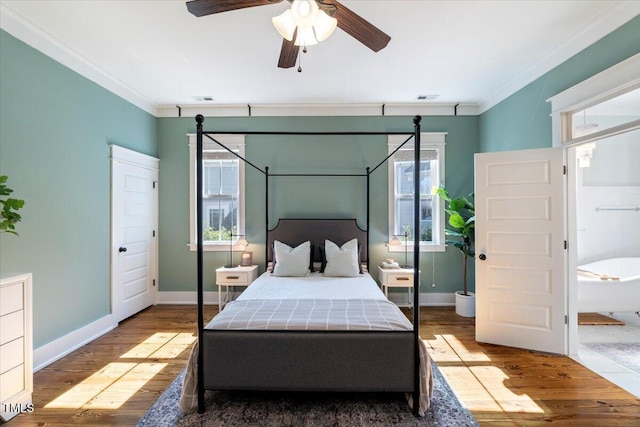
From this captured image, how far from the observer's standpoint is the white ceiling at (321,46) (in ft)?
7.66

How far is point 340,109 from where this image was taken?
4.41 m

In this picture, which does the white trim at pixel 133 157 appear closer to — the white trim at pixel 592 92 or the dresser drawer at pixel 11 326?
the dresser drawer at pixel 11 326

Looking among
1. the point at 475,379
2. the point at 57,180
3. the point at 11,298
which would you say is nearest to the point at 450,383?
the point at 475,379

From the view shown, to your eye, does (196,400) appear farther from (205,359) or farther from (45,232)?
(45,232)

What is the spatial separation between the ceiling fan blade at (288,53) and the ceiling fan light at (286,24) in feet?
0.32

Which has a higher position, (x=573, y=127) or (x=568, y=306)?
(x=573, y=127)

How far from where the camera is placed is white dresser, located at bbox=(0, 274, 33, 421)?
193cm

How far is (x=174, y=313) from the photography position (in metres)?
4.12

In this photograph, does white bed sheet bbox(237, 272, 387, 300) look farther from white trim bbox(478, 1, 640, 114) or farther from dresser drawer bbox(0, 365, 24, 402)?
white trim bbox(478, 1, 640, 114)

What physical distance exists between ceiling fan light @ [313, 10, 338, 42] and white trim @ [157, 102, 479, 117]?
2.63 m

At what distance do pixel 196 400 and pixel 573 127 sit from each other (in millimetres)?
3942

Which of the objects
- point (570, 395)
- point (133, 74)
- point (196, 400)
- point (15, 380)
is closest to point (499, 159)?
point (570, 395)

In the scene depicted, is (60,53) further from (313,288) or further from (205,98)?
(313,288)

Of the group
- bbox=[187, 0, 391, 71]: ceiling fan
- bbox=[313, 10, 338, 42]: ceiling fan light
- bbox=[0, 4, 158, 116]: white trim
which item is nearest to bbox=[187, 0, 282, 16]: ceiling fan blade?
bbox=[187, 0, 391, 71]: ceiling fan
